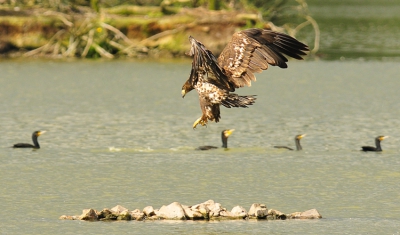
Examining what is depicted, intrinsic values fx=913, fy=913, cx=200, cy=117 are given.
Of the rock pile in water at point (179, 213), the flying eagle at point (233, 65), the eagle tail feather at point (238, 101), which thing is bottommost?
the rock pile in water at point (179, 213)

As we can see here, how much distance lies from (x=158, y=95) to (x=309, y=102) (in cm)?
488

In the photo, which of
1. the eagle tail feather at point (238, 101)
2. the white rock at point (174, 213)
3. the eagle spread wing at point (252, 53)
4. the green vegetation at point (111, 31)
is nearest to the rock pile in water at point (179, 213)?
the white rock at point (174, 213)

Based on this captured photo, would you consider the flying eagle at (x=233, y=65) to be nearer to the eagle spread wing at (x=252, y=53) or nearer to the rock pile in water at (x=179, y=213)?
the eagle spread wing at (x=252, y=53)

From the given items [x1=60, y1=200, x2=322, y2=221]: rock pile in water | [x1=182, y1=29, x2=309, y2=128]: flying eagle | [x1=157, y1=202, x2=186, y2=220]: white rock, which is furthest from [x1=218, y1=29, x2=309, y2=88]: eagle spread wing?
[x1=157, y1=202, x2=186, y2=220]: white rock

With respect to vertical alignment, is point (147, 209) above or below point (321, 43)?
below

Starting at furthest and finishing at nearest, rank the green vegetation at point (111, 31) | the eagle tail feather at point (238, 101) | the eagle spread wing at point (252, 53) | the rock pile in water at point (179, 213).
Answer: the green vegetation at point (111, 31)
the eagle spread wing at point (252, 53)
the eagle tail feather at point (238, 101)
the rock pile in water at point (179, 213)

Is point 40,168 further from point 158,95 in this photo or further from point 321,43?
point 321,43

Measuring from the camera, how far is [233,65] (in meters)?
13.6

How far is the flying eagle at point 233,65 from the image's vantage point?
12875mm

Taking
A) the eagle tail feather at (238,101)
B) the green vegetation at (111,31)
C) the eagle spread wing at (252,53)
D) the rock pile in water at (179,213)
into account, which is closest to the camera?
the rock pile in water at (179,213)

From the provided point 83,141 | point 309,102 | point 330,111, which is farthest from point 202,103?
point 309,102

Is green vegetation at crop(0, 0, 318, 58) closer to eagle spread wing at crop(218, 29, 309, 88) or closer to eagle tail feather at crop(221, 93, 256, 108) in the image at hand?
eagle spread wing at crop(218, 29, 309, 88)

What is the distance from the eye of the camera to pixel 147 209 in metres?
12.8

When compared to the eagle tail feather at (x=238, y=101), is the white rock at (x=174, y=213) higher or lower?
lower
